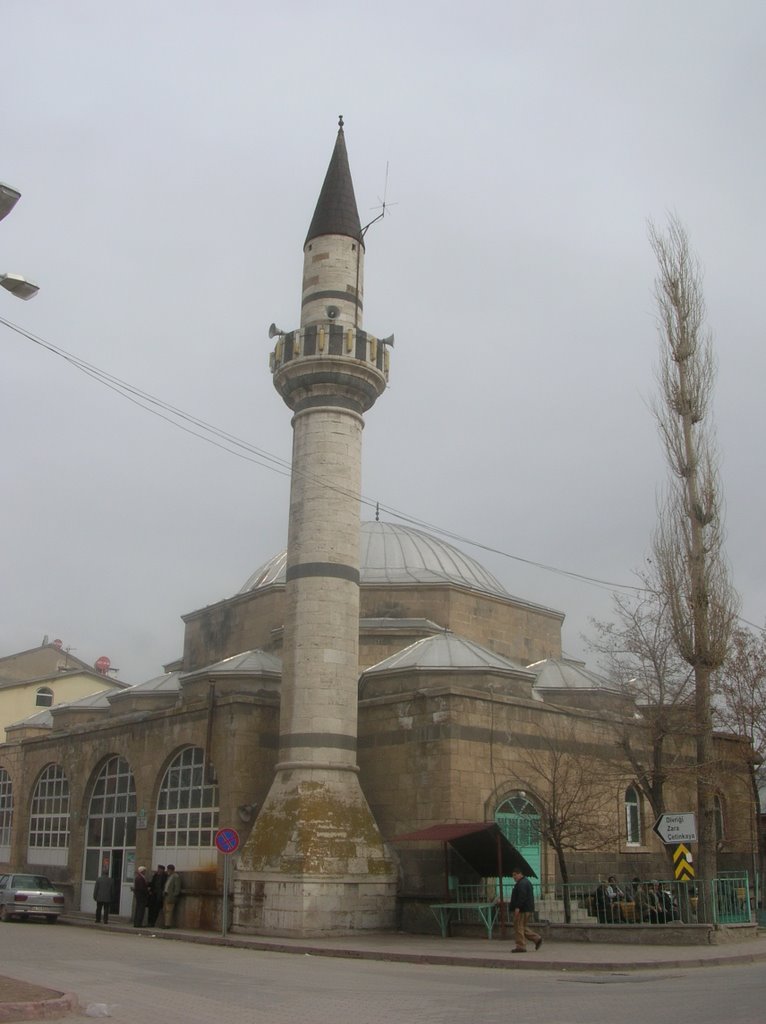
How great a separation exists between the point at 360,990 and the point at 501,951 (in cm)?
506

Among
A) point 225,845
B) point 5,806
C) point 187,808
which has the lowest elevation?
point 225,845

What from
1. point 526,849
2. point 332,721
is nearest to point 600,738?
point 526,849

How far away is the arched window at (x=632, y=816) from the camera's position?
80.2 ft

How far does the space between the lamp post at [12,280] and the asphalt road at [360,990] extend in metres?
6.60

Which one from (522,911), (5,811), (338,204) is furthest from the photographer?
(5,811)

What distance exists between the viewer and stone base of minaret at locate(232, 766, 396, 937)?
748 inches

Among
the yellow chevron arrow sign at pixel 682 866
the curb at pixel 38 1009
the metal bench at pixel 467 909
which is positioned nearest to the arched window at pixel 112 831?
the metal bench at pixel 467 909

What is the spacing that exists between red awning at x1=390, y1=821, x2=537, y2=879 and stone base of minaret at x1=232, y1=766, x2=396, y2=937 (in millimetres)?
979

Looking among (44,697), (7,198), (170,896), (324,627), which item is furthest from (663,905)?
(44,697)

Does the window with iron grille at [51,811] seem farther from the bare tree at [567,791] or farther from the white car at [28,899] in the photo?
the bare tree at [567,791]

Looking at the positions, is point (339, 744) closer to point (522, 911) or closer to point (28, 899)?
point (522, 911)

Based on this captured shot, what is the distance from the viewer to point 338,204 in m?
23.9

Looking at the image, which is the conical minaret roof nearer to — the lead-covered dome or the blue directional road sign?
the lead-covered dome

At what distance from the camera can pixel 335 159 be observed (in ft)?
80.3
